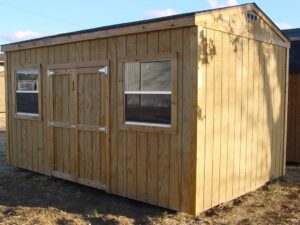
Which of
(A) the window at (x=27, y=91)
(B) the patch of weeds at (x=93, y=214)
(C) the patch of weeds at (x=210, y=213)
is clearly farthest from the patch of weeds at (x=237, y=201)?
(A) the window at (x=27, y=91)

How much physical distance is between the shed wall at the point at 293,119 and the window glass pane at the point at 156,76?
466 cm

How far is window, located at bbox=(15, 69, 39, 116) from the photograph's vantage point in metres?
7.93

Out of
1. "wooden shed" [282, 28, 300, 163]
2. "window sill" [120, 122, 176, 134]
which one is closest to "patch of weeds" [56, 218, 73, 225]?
"window sill" [120, 122, 176, 134]

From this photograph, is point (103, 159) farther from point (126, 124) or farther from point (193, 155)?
point (193, 155)

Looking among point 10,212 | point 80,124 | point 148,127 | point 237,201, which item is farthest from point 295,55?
point 10,212

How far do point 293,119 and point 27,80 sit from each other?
5869mm

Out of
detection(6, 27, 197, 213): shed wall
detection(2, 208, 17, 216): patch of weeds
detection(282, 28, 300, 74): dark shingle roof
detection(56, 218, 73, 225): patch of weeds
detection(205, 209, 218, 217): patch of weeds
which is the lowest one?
detection(2, 208, 17, 216): patch of weeds

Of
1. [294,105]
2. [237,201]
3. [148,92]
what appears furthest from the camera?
[294,105]

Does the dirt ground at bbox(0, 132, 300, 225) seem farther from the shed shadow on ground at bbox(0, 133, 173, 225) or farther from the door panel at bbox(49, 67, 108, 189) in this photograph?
the door panel at bbox(49, 67, 108, 189)

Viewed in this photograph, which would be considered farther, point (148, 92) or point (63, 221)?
point (148, 92)

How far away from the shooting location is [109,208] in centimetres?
588

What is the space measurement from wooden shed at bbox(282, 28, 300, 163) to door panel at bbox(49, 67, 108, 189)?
15.7 feet

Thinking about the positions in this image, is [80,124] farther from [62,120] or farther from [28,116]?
[28,116]

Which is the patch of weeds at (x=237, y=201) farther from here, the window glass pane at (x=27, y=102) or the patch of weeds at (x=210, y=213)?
the window glass pane at (x=27, y=102)
